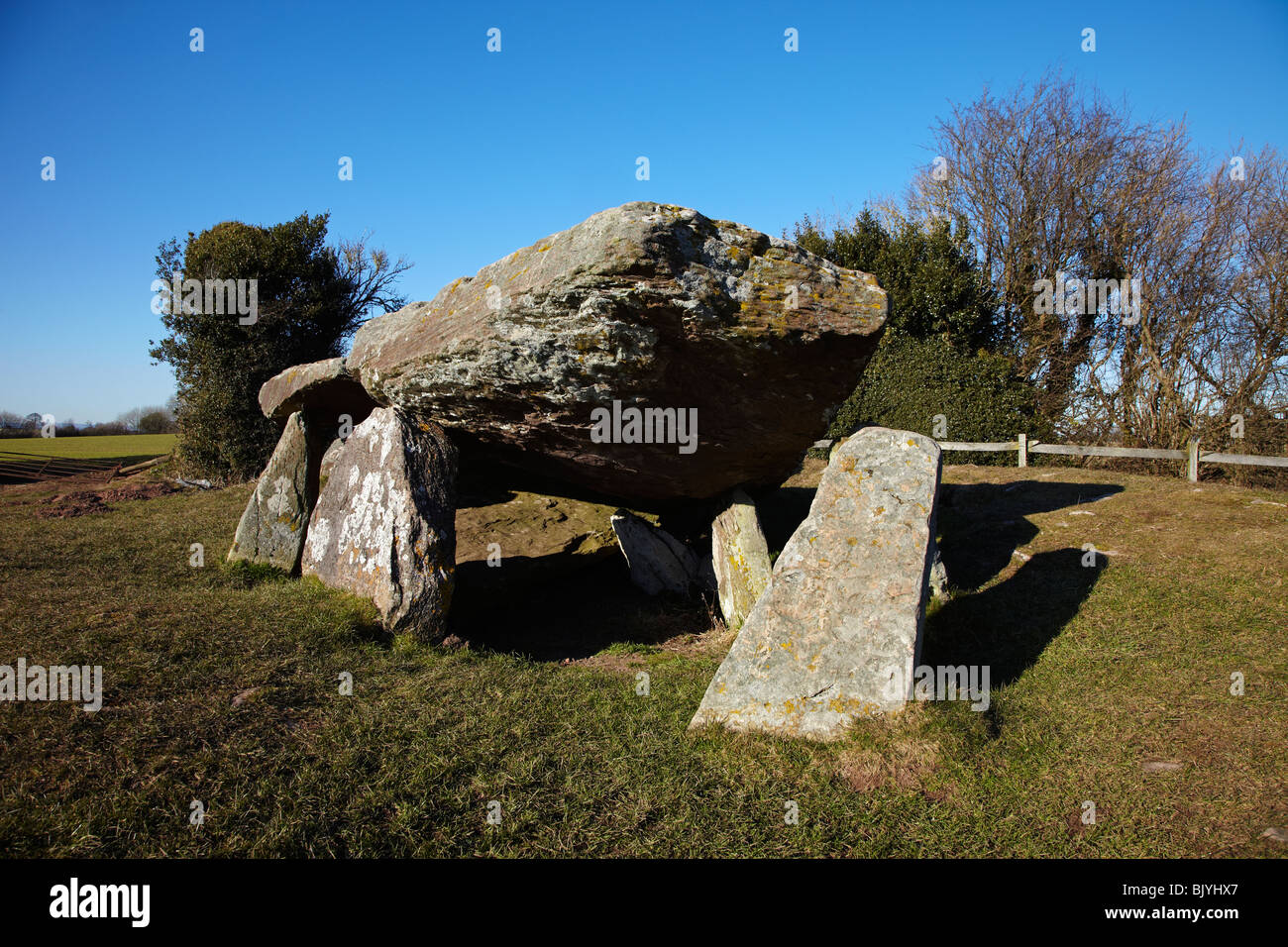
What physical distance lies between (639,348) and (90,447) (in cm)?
2837

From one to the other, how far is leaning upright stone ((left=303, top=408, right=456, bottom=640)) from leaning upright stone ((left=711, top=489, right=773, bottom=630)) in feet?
10.2

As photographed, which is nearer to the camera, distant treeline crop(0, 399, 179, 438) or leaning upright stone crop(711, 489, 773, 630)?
leaning upright stone crop(711, 489, 773, 630)

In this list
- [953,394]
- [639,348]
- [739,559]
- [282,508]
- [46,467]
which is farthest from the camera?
[46,467]

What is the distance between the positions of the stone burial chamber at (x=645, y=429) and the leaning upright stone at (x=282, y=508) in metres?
0.02

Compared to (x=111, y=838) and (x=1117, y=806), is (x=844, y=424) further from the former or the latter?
Answer: (x=111, y=838)

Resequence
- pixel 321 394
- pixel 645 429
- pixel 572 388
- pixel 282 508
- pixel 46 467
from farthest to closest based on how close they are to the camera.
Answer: pixel 46 467, pixel 321 394, pixel 282 508, pixel 645 429, pixel 572 388

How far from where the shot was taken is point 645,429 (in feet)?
22.5

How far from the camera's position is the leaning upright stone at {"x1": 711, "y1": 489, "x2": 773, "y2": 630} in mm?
7805
